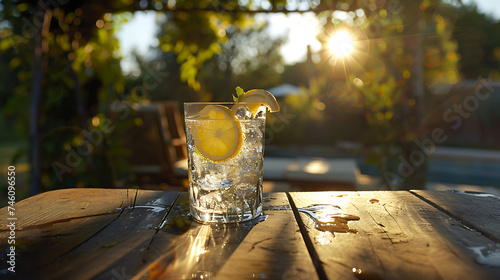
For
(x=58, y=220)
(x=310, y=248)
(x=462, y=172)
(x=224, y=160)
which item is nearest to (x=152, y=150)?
(x=58, y=220)

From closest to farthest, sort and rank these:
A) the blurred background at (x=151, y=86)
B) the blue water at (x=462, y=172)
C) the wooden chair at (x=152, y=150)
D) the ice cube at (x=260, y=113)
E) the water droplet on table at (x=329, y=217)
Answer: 1. the water droplet on table at (x=329, y=217)
2. the ice cube at (x=260, y=113)
3. the blurred background at (x=151, y=86)
4. the wooden chair at (x=152, y=150)
5. the blue water at (x=462, y=172)

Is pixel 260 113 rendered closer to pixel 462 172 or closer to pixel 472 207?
pixel 472 207

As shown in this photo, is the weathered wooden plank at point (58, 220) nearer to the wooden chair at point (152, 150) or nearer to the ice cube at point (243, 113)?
the ice cube at point (243, 113)

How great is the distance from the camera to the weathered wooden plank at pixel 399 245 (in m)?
0.71

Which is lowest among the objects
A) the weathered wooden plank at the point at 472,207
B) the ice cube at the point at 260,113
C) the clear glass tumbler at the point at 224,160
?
the weathered wooden plank at the point at 472,207

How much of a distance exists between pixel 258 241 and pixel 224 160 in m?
0.25

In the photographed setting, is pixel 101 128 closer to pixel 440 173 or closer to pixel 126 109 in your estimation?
pixel 126 109

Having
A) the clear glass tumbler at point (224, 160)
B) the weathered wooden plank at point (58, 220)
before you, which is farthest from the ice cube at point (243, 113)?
the weathered wooden plank at point (58, 220)

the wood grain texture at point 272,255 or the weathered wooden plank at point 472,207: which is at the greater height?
the wood grain texture at point 272,255

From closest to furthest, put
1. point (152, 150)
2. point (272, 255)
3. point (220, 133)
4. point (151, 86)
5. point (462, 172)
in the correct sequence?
1. point (272, 255)
2. point (220, 133)
3. point (151, 86)
4. point (152, 150)
5. point (462, 172)

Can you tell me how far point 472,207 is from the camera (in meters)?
1.19

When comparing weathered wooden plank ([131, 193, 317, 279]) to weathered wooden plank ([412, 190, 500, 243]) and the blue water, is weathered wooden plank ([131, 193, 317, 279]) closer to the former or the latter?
weathered wooden plank ([412, 190, 500, 243])

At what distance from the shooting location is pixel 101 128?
295cm

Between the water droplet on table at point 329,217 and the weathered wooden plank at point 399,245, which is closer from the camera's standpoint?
the weathered wooden plank at point 399,245
